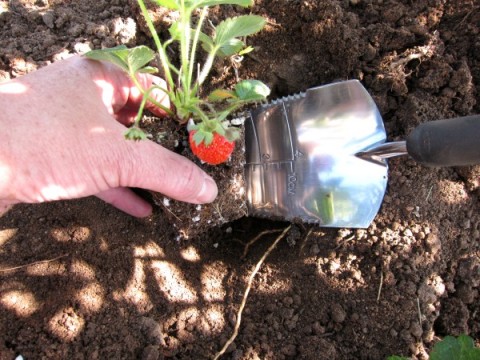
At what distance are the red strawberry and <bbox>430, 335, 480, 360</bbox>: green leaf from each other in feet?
2.97

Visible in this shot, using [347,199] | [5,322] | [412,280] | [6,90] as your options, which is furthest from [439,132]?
[5,322]

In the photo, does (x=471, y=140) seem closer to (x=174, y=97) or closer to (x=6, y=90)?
(x=174, y=97)

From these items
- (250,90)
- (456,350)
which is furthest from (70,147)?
(456,350)

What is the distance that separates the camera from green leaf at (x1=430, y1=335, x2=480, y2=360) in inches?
53.4

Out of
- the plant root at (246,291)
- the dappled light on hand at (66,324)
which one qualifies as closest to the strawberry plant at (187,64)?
the plant root at (246,291)

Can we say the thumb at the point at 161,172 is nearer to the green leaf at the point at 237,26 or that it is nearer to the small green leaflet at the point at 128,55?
the small green leaflet at the point at 128,55

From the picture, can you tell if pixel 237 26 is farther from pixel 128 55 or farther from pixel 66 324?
pixel 66 324

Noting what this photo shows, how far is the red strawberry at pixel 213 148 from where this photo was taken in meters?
1.32

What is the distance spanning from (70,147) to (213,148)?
405 mm

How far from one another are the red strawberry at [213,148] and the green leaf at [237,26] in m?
0.29

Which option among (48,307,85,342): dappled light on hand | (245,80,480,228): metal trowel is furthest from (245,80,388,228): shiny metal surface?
(48,307,85,342): dappled light on hand

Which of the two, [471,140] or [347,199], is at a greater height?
[471,140]

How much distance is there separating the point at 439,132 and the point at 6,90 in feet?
4.22

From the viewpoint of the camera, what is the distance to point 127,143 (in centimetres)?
127
